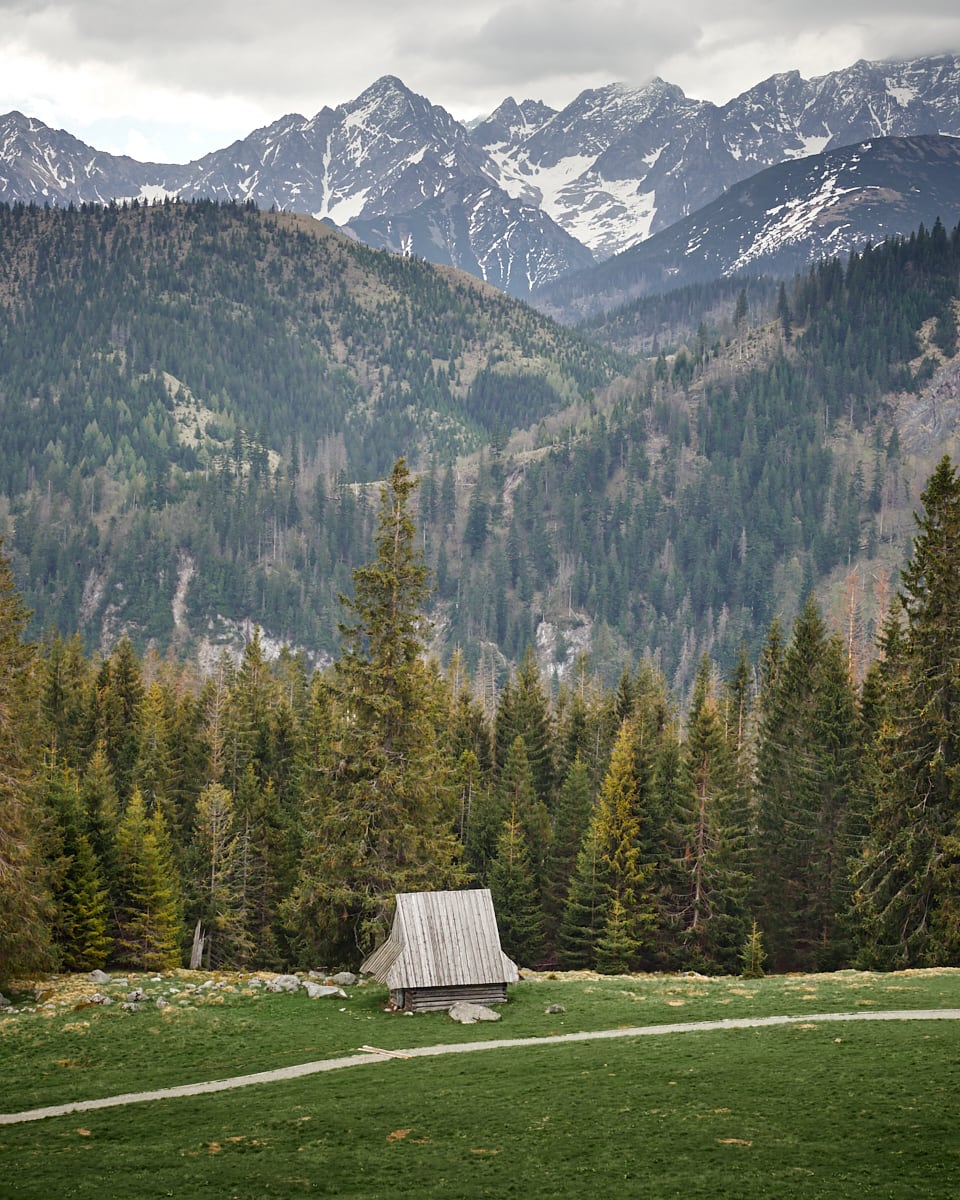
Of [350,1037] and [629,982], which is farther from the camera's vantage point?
[629,982]

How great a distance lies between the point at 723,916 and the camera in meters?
68.7

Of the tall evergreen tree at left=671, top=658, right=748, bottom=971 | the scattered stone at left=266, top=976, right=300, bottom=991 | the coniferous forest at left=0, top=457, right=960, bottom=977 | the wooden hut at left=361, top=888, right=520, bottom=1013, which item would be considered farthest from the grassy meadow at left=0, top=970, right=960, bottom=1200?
the tall evergreen tree at left=671, top=658, right=748, bottom=971

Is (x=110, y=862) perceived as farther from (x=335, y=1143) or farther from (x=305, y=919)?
(x=335, y=1143)

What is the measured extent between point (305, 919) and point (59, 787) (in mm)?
15417

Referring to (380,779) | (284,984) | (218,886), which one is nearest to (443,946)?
(284,984)

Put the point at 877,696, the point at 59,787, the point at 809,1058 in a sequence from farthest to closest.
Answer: the point at 877,696 < the point at 59,787 < the point at 809,1058

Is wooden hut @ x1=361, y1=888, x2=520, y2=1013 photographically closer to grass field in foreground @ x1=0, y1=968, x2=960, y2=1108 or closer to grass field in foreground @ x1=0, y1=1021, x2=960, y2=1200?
grass field in foreground @ x1=0, y1=968, x2=960, y2=1108

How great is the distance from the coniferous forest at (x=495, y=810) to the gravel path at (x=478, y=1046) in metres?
13.8

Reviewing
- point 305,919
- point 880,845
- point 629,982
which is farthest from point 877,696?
point 305,919

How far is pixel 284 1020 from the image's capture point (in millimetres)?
44500

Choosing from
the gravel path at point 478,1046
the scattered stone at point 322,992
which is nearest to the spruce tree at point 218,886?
the scattered stone at point 322,992

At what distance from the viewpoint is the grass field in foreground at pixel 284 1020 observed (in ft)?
123

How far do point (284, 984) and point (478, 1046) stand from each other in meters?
11.2

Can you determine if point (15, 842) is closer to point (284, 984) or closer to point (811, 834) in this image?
point (284, 984)
